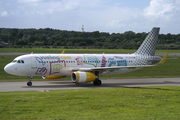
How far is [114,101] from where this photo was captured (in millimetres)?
18969

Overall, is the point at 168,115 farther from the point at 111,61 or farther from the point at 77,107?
the point at 111,61

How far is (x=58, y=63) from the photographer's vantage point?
32156 mm

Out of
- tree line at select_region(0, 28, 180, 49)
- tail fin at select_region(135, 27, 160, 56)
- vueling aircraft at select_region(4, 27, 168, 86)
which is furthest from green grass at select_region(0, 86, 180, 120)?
tree line at select_region(0, 28, 180, 49)

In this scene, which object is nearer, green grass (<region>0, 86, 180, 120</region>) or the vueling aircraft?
green grass (<region>0, 86, 180, 120</region>)

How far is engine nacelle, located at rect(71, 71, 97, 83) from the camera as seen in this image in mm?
30406

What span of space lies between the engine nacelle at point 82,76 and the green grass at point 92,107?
8632 mm

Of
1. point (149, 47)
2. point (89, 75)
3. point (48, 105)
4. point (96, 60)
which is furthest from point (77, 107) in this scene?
point (149, 47)

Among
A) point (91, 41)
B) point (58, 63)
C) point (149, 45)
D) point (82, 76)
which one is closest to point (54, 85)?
point (58, 63)

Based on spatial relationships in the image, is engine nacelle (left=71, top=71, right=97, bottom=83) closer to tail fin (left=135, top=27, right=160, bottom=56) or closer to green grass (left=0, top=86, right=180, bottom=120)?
green grass (left=0, top=86, right=180, bottom=120)

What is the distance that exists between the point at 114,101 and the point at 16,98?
6251 mm

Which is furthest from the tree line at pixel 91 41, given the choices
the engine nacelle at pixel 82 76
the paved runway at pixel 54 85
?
the engine nacelle at pixel 82 76

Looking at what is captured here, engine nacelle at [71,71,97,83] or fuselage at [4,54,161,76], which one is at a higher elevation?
fuselage at [4,54,161,76]

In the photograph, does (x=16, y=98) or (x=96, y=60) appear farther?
(x=96, y=60)

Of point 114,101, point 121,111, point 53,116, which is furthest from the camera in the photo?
point 114,101
